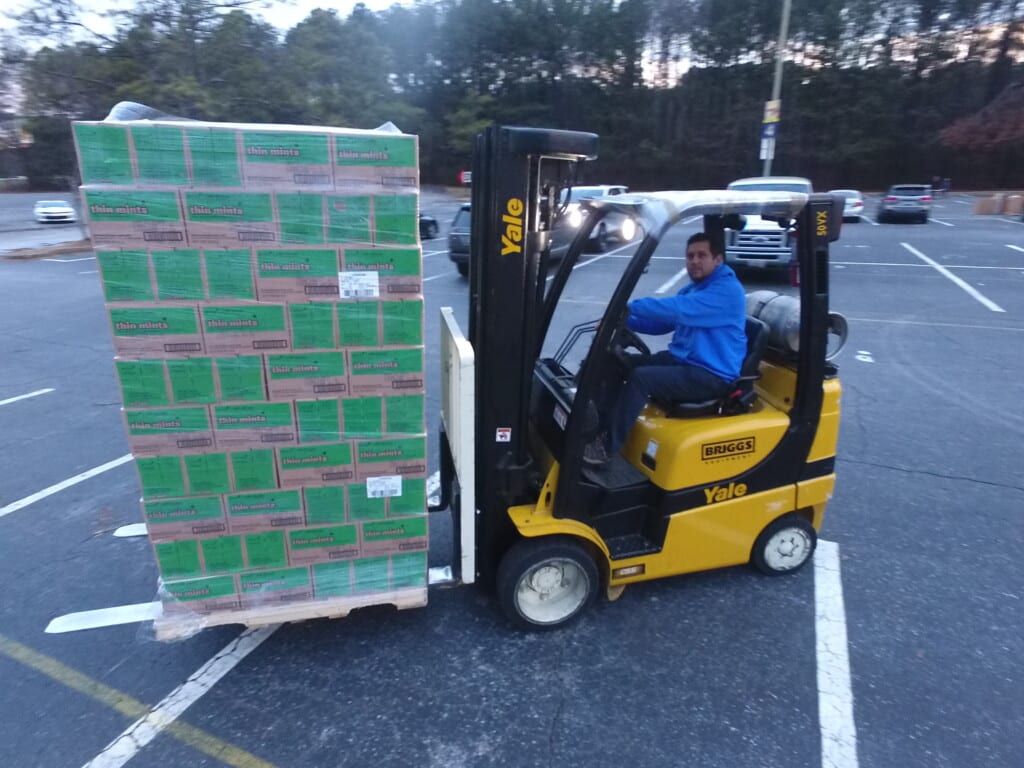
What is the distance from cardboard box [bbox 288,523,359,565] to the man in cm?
129

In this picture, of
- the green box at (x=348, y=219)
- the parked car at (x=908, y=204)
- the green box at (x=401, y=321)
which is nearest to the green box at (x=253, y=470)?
the green box at (x=401, y=321)

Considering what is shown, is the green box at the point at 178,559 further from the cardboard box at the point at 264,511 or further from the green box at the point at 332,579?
the green box at the point at 332,579

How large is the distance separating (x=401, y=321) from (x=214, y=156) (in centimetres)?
97

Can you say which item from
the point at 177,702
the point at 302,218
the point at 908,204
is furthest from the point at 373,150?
the point at 908,204

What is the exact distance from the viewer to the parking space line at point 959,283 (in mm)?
11199

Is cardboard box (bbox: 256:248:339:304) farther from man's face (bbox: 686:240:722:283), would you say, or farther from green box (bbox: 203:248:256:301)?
man's face (bbox: 686:240:722:283)

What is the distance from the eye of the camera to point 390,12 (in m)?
53.7

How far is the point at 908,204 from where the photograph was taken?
26312 mm

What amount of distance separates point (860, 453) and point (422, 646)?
4.19m

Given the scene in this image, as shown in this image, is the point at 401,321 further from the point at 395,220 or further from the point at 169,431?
the point at 169,431

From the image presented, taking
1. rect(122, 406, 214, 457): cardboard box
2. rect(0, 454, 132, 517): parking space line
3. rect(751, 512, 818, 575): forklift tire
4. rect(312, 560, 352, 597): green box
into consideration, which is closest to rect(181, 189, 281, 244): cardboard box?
rect(122, 406, 214, 457): cardboard box

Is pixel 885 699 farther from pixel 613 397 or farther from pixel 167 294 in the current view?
pixel 167 294

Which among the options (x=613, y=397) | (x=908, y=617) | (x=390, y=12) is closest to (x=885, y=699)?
(x=908, y=617)

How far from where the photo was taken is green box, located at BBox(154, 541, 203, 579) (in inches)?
115
